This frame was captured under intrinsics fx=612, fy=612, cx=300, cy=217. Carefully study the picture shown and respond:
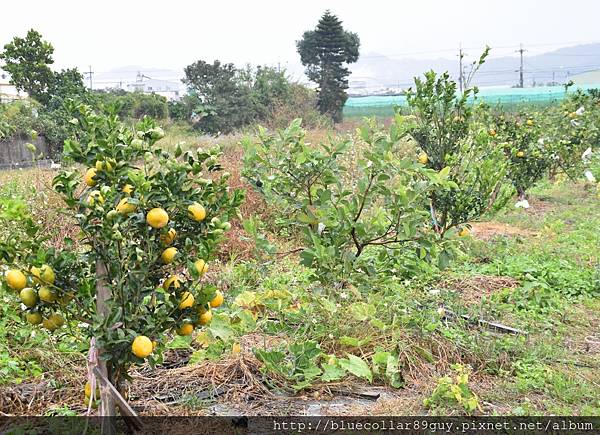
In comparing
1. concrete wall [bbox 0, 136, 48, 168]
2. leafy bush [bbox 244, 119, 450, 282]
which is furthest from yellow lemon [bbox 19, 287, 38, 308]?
concrete wall [bbox 0, 136, 48, 168]

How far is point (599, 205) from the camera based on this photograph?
7543 mm

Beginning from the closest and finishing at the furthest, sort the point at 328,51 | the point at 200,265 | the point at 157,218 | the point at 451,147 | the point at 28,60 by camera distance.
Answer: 1. the point at 157,218
2. the point at 200,265
3. the point at 451,147
4. the point at 28,60
5. the point at 328,51

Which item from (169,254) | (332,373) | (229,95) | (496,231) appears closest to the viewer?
(169,254)

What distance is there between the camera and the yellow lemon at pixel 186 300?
6.58 feet

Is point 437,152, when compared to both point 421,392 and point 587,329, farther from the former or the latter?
point 421,392

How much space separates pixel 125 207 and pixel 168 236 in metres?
0.18

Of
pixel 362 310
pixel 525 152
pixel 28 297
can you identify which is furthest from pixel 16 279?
pixel 525 152

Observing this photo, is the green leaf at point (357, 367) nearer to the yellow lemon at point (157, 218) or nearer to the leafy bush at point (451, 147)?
the yellow lemon at point (157, 218)

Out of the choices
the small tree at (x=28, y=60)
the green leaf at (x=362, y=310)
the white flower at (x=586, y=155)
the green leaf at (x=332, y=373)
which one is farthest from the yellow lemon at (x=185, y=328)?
the small tree at (x=28, y=60)

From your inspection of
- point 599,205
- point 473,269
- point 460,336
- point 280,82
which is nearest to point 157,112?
point 280,82

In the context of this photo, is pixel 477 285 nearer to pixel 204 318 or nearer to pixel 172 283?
pixel 204 318

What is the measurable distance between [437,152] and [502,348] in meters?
2.34

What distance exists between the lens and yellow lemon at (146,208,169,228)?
185cm

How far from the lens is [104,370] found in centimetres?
195
